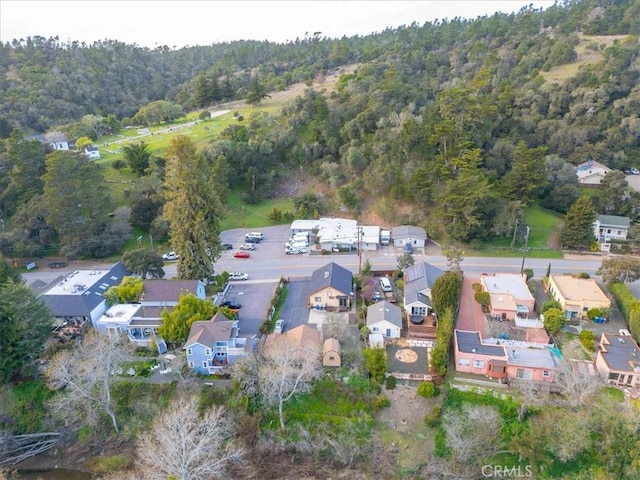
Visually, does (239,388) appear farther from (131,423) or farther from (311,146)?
(311,146)

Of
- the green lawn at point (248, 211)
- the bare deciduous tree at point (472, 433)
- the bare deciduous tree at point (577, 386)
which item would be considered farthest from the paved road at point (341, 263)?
the bare deciduous tree at point (472, 433)

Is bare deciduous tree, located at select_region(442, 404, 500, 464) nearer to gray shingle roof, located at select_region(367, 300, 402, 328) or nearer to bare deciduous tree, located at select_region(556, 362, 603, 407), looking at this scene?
bare deciduous tree, located at select_region(556, 362, 603, 407)

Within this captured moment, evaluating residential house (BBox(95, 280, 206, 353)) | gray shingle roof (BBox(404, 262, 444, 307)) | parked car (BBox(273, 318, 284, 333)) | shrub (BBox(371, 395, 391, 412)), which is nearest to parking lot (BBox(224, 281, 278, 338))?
parked car (BBox(273, 318, 284, 333))

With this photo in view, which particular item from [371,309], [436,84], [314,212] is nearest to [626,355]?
[371,309]

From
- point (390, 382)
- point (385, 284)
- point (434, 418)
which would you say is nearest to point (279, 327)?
point (390, 382)

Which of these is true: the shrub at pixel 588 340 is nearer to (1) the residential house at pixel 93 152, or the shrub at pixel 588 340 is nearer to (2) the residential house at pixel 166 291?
(2) the residential house at pixel 166 291

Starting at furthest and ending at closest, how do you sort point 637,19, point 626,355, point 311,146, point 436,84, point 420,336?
1. point 637,19
2. point 436,84
3. point 311,146
4. point 420,336
5. point 626,355
